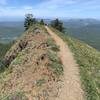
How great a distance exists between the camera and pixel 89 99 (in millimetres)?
25953

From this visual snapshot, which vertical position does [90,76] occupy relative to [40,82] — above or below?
below

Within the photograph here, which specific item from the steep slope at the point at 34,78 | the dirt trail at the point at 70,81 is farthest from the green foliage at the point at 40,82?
the dirt trail at the point at 70,81

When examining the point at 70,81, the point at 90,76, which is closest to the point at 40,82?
the point at 70,81

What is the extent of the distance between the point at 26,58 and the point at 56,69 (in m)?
7.38

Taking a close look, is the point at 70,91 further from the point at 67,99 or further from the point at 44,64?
the point at 44,64

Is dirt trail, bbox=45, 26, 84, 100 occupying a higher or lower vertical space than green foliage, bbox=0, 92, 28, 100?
higher

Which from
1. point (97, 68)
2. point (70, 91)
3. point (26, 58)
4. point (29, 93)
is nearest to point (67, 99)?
point (70, 91)

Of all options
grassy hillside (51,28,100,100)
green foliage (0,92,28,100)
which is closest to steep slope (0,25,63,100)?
green foliage (0,92,28,100)

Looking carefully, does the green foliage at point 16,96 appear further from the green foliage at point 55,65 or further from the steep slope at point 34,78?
the green foliage at point 55,65

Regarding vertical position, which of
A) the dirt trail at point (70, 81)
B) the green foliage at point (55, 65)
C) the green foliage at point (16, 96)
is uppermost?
the green foliage at point (55, 65)

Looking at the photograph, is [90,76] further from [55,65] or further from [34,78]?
[34,78]

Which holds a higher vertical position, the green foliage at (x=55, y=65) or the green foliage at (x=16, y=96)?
the green foliage at (x=55, y=65)

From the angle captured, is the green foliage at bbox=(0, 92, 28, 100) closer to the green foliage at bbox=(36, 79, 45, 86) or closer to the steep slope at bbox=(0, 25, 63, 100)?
the steep slope at bbox=(0, 25, 63, 100)

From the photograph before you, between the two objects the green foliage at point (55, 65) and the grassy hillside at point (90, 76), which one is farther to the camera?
the green foliage at point (55, 65)
